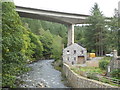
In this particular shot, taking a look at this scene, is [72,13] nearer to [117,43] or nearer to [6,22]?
[117,43]

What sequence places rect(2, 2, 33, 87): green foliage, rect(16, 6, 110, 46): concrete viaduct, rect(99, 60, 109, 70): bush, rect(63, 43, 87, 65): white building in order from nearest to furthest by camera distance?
1. rect(2, 2, 33, 87): green foliage
2. rect(99, 60, 109, 70): bush
3. rect(63, 43, 87, 65): white building
4. rect(16, 6, 110, 46): concrete viaduct

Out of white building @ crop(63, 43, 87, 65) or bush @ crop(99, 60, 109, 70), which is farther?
white building @ crop(63, 43, 87, 65)

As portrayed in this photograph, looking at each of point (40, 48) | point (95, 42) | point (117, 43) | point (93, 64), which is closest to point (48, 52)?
point (40, 48)

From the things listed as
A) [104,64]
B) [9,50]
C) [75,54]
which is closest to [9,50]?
[9,50]

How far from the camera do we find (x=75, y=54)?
2753 cm

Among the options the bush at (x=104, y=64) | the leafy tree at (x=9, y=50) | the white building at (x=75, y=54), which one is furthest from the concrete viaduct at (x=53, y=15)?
the leafy tree at (x=9, y=50)

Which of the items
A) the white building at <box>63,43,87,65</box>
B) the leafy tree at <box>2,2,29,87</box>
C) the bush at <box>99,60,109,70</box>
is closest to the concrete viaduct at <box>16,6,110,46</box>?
the white building at <box>63,43,87,65</box>

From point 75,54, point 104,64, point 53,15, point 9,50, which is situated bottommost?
point 104,64

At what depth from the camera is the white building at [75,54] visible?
1073 inches

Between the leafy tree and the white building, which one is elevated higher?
the leafy tree

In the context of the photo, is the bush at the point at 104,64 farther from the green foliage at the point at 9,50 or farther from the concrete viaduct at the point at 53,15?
the concrete viaduct at the point at 53,15

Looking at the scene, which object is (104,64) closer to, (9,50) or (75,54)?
(75,54)

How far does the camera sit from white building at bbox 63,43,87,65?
27.2 meters

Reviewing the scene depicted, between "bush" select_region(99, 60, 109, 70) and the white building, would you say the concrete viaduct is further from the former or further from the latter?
"bush" select_region(99, 60, 109, 70)
